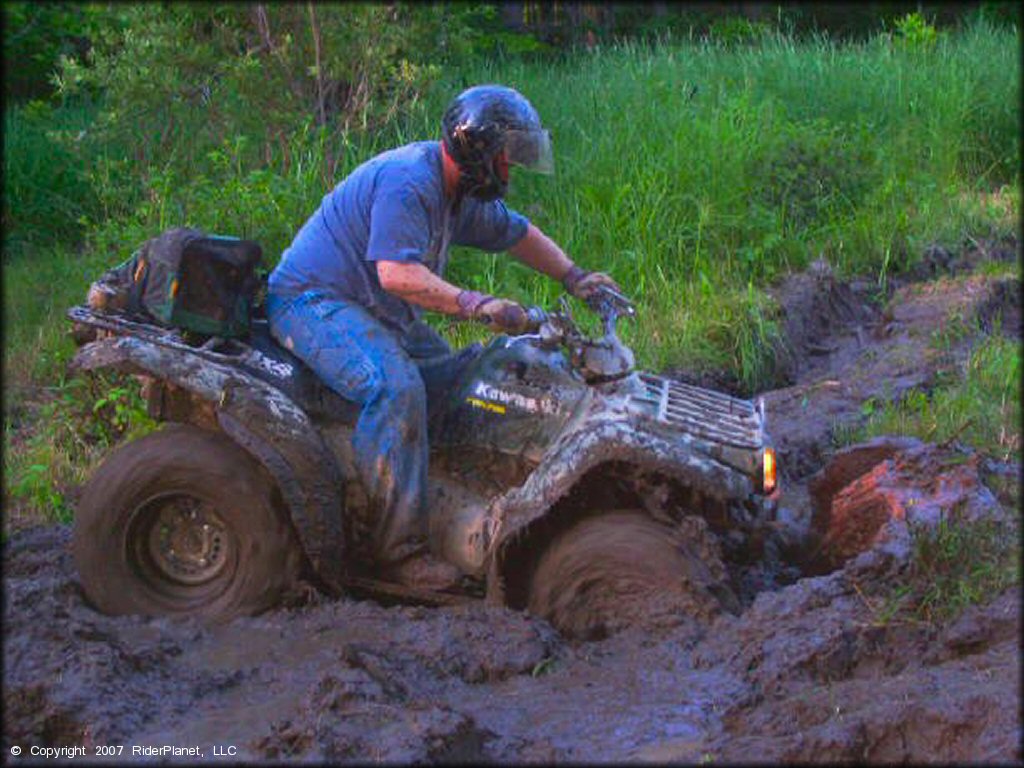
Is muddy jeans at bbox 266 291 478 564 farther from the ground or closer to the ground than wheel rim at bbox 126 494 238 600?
farther from the ground

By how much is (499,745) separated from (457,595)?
1.13 meters

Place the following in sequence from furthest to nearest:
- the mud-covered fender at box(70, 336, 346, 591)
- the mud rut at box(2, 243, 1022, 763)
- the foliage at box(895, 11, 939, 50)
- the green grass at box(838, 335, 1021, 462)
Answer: the foliage at box(895, 11, 939, 50), the green grass at box(838, 335, 1021, 462), the mud-covered fender at box(70, 336, 346, 591), the mud rut at box(2, 243, 1022, 763)

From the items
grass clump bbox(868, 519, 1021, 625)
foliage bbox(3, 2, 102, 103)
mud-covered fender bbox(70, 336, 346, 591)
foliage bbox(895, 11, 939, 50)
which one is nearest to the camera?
grass clump bbox(868, 519, 1021, 625)

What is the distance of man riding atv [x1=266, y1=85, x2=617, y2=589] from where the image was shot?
17.5 feet

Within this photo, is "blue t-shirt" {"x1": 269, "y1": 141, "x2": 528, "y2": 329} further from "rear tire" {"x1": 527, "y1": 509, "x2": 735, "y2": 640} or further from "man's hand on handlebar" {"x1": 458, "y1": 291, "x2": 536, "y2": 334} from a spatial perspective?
"rear tire" {"x1": 527, "y1": 509, "x2": 735, "y2": 640}

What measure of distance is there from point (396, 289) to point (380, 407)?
426mm

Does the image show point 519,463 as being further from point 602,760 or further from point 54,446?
point 54,446

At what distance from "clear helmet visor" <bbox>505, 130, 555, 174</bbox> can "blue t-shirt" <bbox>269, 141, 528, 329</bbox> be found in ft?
Answer: 1.04

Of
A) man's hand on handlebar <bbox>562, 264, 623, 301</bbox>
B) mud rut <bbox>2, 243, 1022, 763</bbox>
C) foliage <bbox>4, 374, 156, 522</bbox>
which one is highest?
man's hand on handlebar <bbox>562, 264, 623, 301</bbox>

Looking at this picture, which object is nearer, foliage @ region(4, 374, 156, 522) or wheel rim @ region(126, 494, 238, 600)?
wheel rim @ region(126, 494, 238, 600)

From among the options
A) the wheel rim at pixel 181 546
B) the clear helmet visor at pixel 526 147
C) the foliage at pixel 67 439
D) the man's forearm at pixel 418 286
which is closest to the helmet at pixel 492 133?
the clear helmet visor at pixel 526 147

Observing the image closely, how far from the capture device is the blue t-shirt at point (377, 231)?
17.6 ft

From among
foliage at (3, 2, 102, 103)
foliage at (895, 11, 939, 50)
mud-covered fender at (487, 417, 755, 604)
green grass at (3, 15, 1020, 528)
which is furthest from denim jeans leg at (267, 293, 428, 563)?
foliage at (895, 11, 939, 50)

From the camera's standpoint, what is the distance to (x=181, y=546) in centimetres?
555
